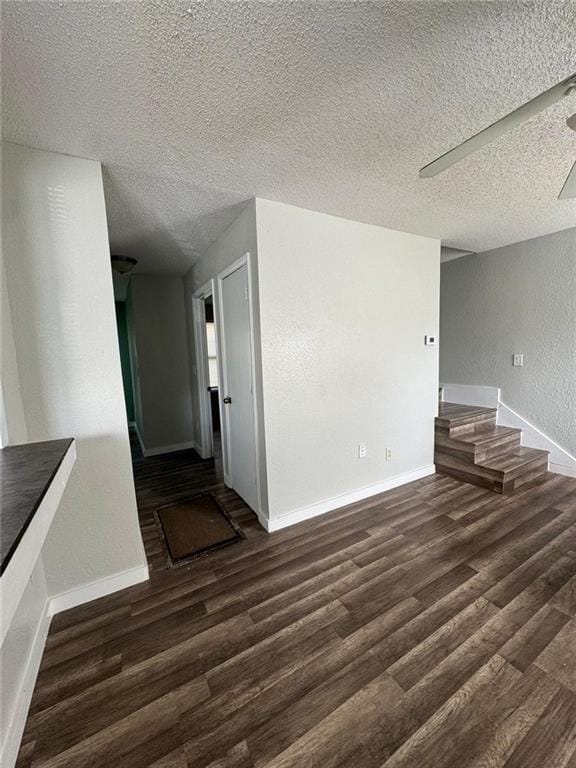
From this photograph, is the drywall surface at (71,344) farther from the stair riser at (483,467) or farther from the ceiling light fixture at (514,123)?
the stair riser at (483,467)

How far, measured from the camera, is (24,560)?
703mm

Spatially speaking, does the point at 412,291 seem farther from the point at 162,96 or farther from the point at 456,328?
the point at 162,96

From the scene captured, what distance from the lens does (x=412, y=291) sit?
119 inches

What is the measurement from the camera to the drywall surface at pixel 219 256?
2.27 m

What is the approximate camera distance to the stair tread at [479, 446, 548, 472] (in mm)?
3025

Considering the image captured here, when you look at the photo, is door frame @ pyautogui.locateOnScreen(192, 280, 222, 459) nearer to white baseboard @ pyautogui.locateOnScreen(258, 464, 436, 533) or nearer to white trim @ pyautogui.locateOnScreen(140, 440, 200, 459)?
white trim @ pyautogui.locateOnScreen(140, 440, 200, 459)

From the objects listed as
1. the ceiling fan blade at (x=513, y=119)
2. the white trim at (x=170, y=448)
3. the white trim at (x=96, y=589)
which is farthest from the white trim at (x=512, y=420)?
the white trim at (x=96, y=589)

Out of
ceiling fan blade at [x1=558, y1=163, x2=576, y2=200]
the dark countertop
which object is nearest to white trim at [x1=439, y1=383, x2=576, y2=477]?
ceiling fan blade at [x1=558, y1=163, x2=576, y2=200]

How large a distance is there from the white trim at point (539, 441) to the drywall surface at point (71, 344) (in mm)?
4052

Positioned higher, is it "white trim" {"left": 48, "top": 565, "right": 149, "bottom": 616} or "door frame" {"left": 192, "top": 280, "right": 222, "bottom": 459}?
"door frame" {"left": 192, "top": 280, "right": 222, "bottom": 459}

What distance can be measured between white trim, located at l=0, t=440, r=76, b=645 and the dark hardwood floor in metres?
0.90

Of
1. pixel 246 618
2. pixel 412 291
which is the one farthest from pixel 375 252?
pixel 246 618

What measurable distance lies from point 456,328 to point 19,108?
14.8ft

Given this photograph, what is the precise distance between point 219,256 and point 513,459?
12.0ft
